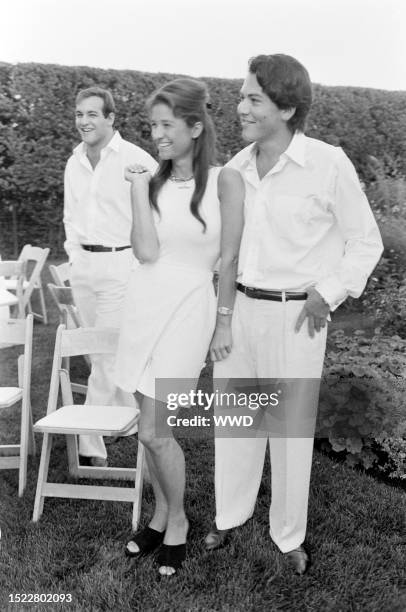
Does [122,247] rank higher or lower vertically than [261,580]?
higher

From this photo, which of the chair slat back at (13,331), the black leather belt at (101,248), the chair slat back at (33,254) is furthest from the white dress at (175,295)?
the chair slat back at (33,254)

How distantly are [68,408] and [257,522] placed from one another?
1136mm

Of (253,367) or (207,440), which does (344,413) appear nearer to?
(207,440)

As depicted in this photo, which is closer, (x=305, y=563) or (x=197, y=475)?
(x=305, y=563)

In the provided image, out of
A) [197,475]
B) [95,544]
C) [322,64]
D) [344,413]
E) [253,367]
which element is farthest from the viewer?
[322,64]

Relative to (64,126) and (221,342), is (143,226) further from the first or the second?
(64,126)

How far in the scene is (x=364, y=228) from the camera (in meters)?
2.91

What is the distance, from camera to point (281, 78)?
2822 mm

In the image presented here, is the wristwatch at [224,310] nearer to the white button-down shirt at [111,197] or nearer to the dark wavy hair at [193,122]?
the dark wavy hair at [193,122]

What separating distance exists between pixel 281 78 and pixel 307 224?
1.92 feet

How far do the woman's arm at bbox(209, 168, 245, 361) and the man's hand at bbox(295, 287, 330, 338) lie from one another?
31 centimetres

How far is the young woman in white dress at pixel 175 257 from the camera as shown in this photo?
9.69ft

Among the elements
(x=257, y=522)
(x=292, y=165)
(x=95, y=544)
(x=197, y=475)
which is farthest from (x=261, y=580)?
(x=292, y=165)

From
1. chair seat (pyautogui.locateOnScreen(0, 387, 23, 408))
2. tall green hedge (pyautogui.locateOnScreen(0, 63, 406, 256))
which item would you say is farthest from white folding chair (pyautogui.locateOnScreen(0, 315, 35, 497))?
tall green hedge (pyautogui.locateOnScreen(0, 63, 406, 256))
